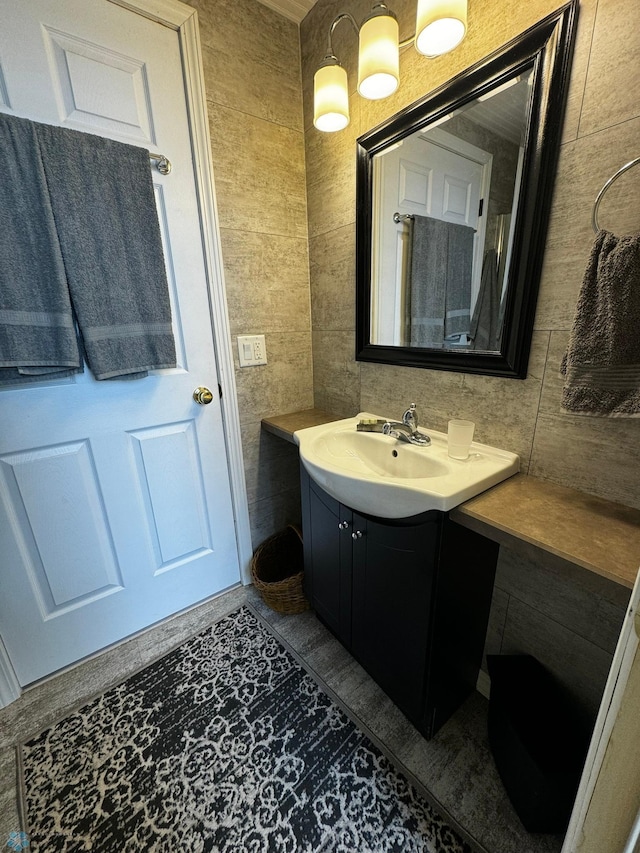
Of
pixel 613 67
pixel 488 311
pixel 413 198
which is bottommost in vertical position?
pixel 488 311

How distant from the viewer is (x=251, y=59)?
1274mm

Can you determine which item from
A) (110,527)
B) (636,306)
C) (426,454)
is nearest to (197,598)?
(110,527)

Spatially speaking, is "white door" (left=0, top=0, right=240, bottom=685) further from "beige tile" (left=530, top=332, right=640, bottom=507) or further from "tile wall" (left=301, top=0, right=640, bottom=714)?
"beige tile" (left=530, top=332, right=640, bottom=507)

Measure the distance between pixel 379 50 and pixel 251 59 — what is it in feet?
2.13

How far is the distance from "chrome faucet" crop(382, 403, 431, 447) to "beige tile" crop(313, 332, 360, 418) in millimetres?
338

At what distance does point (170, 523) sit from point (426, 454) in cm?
108

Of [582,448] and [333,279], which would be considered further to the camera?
[333,279]

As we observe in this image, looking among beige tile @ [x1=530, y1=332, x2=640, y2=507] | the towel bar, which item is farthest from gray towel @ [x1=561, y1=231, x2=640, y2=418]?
the towel bar

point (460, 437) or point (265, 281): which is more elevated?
point (265, 281)

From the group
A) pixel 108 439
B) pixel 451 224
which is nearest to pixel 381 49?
pixel 451 224

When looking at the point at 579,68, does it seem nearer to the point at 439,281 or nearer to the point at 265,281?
the point at 439,281

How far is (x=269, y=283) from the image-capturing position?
1.48 meters

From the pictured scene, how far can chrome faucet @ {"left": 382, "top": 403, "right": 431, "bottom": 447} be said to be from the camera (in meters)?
1.15

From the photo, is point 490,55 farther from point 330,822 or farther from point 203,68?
point 330,822
